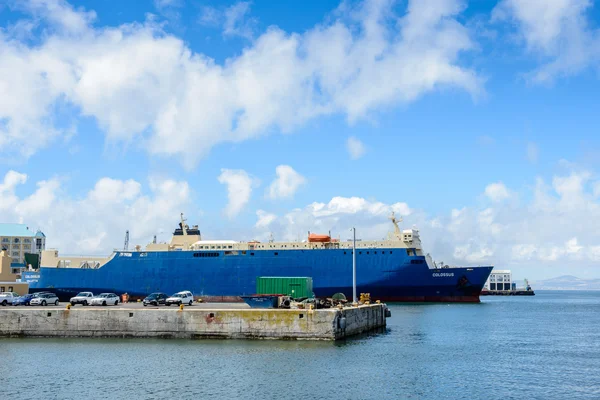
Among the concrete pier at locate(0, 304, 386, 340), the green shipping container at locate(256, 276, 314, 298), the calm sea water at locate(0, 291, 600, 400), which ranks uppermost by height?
the green shipping container at locate(256, 276, 314, 298)

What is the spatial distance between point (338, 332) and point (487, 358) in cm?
868

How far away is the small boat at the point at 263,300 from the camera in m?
42.0

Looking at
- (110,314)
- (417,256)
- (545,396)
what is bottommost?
(545,396)

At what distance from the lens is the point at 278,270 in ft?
253

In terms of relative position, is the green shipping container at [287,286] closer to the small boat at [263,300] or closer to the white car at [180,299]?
the small boat at [263,300]

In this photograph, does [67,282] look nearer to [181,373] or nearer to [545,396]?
[181,373]

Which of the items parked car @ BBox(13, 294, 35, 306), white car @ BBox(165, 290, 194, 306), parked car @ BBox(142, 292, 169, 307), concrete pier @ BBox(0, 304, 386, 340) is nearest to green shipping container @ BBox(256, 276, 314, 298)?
white car @ BBox(165, 290, 194, 306)

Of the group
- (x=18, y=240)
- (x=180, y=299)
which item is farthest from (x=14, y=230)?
(x=180, y=299)

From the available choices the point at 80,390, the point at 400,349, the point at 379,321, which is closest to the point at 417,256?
the point at 379,321

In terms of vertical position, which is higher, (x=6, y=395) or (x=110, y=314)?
(x=110, y=314)

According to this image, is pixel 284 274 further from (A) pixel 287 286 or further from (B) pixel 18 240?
(B) pixel 18 240

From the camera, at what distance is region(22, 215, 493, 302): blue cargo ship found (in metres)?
76.5

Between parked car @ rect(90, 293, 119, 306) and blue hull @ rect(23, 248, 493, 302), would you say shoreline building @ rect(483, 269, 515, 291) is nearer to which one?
blue hull @ rect(23, 248, 493, 302)

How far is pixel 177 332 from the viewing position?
36438 millimetres
